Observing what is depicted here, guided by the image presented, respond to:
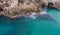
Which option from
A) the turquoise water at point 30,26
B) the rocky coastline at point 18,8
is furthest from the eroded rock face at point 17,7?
the turquoise water at point 30,26

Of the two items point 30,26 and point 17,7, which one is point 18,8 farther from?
point 30,26

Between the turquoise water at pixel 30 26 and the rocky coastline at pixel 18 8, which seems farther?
the rocky coastline at pixel 18 8

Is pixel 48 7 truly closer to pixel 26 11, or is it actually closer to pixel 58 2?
pixel 58 2

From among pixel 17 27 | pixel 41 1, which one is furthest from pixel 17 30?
pixel 41 1

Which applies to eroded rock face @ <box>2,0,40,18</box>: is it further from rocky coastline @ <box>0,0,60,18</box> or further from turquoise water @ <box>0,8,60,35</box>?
turquoise water @ <box>0,8,60,35</box>

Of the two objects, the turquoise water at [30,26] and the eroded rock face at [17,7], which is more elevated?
the eroded rock face at [17,7]

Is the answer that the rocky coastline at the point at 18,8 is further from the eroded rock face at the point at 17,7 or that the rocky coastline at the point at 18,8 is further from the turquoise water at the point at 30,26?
the turquoise water at the point at 30,26

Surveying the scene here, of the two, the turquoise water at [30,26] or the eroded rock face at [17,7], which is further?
the eroded rock face at [17,7]

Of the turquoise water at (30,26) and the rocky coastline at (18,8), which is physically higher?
the rocky coastline at (18,8)
